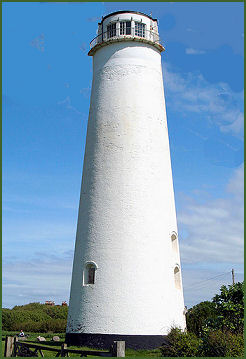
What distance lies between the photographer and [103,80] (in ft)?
68.9

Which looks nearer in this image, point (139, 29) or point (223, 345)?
point (223, 345)

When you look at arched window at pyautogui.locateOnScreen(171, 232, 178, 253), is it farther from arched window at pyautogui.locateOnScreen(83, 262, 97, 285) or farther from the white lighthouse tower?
arched window at pyautogui.locateOnScreen(83, 262, 97, 285)

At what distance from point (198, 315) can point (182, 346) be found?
748cm

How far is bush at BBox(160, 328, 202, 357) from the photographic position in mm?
14750

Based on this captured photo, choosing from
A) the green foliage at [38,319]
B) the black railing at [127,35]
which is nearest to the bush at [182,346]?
the black railing at [127,35]

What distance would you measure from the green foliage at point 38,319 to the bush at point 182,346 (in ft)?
61.5

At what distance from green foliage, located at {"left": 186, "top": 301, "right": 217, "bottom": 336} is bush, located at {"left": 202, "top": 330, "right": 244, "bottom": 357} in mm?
6622

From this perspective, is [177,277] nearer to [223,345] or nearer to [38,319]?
[223,345]

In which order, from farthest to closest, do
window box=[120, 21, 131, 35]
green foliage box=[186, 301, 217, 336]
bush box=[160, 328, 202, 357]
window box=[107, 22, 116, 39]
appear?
window box=[107, 22, 116, 39]
window box=[120, 21, 131, 35]
green foliage box=[186, 301, 217, 336]
bush box=[160, 328, 202, 357]

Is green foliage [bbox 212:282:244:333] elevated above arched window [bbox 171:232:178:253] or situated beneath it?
situated beneath

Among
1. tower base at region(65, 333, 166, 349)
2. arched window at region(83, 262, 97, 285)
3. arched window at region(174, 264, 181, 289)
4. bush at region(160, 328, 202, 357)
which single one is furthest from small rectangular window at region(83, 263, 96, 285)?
bush at region(160, 328, 202, 357)

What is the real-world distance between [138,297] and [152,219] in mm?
3332

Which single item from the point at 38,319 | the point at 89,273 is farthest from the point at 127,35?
the point at 38,319

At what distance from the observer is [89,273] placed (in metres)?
19.1
